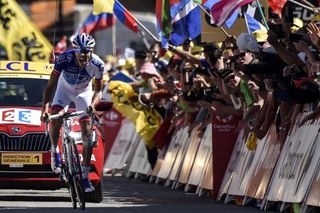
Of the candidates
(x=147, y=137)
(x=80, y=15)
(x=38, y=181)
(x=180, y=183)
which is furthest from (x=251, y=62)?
(x=80, y=15)

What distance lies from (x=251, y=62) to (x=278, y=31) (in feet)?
3.42

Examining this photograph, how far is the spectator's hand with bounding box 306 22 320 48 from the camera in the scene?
48.5 feet

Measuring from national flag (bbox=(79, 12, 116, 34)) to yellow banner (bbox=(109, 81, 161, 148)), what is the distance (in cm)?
248

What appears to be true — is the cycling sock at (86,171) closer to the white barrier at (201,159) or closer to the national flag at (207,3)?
the national flag at (207,3)

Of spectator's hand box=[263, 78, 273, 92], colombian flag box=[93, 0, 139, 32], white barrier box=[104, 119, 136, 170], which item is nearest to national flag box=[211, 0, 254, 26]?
spectator's hand box=[263, 78, 273, 92]

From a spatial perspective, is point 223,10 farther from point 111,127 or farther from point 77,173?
point 111,127

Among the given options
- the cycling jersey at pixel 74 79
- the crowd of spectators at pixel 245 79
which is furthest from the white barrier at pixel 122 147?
the cycling jersey at pixel 74 79

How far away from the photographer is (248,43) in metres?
17.2

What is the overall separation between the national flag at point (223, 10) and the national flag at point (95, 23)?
1089 centimetres

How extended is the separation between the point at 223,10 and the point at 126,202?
282 centimetres

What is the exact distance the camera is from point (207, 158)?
20688 mm

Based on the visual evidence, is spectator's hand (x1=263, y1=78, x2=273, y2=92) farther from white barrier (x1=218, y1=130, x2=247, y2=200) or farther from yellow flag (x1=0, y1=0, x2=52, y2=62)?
yellow flag (x1=0, y1=0, x2=52, y2=62)

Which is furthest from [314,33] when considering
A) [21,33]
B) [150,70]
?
[21,33]

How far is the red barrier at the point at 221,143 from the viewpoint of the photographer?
19.4m
